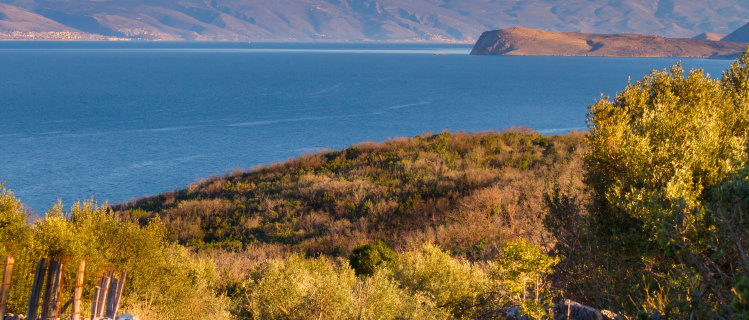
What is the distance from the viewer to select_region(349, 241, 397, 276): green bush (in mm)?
15031

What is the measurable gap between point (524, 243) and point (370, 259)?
7.52 meters

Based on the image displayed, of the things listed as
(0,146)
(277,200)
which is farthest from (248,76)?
(277,200)

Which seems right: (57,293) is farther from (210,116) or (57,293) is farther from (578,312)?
(210,116)

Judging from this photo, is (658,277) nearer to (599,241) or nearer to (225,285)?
(599,241)

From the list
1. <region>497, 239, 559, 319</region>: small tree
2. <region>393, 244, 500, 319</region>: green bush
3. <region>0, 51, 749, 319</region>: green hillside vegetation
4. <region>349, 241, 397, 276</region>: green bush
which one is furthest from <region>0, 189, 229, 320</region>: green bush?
<region>497, 239, 559, 319</region>: small tree

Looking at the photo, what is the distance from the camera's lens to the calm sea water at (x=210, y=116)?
43000 mm

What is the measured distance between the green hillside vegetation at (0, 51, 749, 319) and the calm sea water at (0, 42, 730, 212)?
77.9 feet

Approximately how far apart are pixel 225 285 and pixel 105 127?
184 ft

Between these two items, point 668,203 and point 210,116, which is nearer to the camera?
point 668,203

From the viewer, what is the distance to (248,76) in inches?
5084

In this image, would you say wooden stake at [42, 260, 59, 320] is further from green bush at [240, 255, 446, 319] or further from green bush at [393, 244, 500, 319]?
green bush at [393, 244, 500, 319]

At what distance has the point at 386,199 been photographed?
25.3 metres

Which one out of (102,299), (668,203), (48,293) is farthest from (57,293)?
(668,203)

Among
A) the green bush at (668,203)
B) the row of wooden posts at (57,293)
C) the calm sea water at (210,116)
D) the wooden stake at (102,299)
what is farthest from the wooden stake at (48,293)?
the calm sea water at (210,116)
